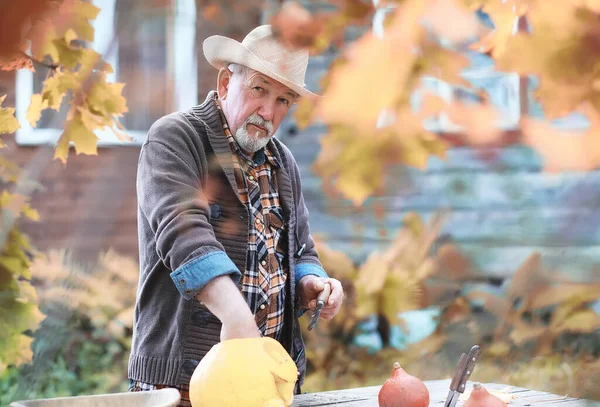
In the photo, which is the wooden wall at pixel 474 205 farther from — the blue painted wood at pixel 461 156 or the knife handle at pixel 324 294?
the knife handle at pixel 324 294

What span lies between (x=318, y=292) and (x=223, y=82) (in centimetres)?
50

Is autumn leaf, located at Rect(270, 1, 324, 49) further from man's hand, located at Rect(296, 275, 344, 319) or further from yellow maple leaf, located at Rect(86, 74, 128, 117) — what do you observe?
man's hand, located at Rect(296, 275, 344, 319)

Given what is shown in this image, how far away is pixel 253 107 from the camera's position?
5.08 feet

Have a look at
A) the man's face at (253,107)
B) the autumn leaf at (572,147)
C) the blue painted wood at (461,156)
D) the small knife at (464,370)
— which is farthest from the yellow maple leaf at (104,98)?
the blue painted wood at (461,156)

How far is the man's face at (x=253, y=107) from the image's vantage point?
1550 mm

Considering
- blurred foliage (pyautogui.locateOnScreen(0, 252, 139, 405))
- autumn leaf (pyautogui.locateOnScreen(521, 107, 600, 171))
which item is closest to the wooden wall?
blurred foliage (pyautogui.locateOnScreen(0, 252, 139, 405))

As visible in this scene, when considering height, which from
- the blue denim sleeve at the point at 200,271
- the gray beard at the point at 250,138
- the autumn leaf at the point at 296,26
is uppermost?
the autumn leaf at the point at 296,26

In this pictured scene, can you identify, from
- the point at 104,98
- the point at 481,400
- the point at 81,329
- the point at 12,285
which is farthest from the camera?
the point at 81,329

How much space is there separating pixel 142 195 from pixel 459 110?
2.33 ft

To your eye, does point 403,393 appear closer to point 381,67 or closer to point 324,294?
point 324,294

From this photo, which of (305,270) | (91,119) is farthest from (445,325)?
(91,119)

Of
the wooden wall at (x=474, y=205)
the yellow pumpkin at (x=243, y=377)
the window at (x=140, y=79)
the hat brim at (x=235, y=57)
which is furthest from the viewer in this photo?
the wooden wall at (x=474, y=205)

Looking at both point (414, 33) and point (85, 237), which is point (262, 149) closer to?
point (414, 33)

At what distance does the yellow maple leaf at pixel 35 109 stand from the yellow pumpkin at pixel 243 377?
1.82ft
